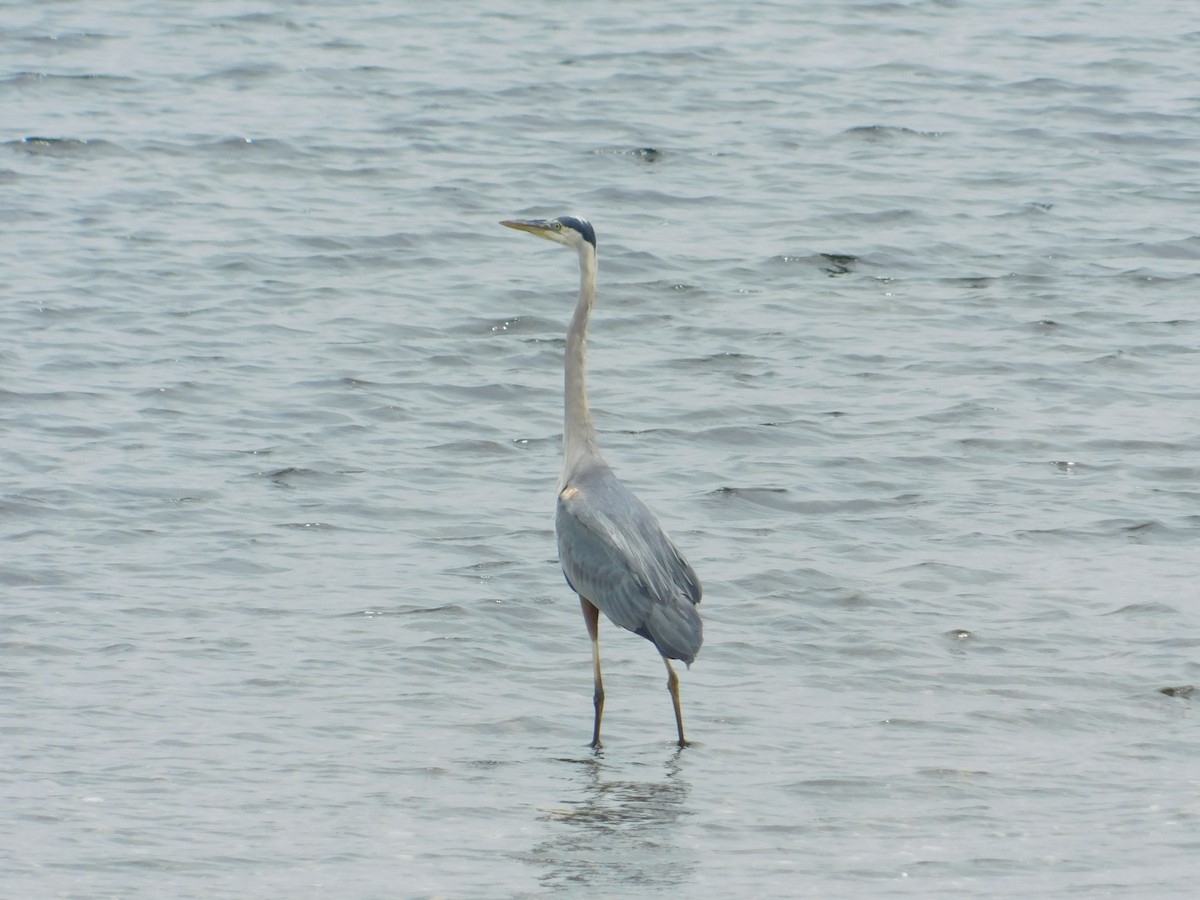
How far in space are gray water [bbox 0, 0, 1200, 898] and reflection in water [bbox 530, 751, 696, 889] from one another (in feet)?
0.09

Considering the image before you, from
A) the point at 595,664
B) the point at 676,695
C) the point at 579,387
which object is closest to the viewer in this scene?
the point at 676,695

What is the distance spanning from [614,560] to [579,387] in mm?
1127

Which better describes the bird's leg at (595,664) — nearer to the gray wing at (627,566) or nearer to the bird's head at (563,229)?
the gray wing at (627,566)

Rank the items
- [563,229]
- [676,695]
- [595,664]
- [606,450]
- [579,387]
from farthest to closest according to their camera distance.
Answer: [606,450], [563,229], [579,387], [595,664], [676,695]

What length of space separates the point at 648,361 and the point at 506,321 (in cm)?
136

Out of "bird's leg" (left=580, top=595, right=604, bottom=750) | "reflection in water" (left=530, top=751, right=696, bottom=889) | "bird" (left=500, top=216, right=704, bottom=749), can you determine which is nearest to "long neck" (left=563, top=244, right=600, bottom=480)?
"bird" (left=500, top=216, right=704, bottom=749)

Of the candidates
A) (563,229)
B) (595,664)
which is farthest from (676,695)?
(563,229)

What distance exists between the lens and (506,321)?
15070 mm

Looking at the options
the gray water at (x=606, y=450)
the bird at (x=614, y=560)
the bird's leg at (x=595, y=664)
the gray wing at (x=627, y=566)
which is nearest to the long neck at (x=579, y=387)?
the bird at (x=614, y=560)

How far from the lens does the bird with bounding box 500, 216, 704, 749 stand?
8.24 metres

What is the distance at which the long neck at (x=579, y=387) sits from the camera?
361 inches

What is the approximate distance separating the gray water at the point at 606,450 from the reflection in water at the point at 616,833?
0.09ft

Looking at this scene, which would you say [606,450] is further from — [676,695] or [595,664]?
[676,695]

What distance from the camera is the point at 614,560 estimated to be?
8453 mm
